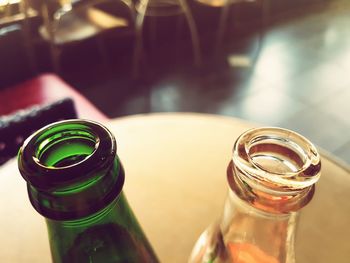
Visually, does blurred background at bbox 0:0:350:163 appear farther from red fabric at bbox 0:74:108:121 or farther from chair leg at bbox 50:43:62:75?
red fabric at bbox 0:74:108:121

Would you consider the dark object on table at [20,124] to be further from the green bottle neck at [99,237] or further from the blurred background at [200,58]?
the blurred background at [200,58]

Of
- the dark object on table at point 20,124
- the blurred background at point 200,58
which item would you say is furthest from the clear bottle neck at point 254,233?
the blurred background at point 200,58

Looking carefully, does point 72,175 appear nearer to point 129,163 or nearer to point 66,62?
point 129,163

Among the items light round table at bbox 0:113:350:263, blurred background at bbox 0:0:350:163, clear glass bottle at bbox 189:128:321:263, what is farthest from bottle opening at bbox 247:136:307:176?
blurred background at bbox 0:0:350:163

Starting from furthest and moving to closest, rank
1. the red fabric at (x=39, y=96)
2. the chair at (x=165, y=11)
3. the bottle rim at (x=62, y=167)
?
the chair at (x=165, y=11)
the red fabric at (x=39, y=96)
the bottle rim at (x=62, y=167)

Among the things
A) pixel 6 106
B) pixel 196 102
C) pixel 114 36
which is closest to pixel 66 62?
pixel 114 36

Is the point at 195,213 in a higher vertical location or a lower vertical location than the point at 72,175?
lower
